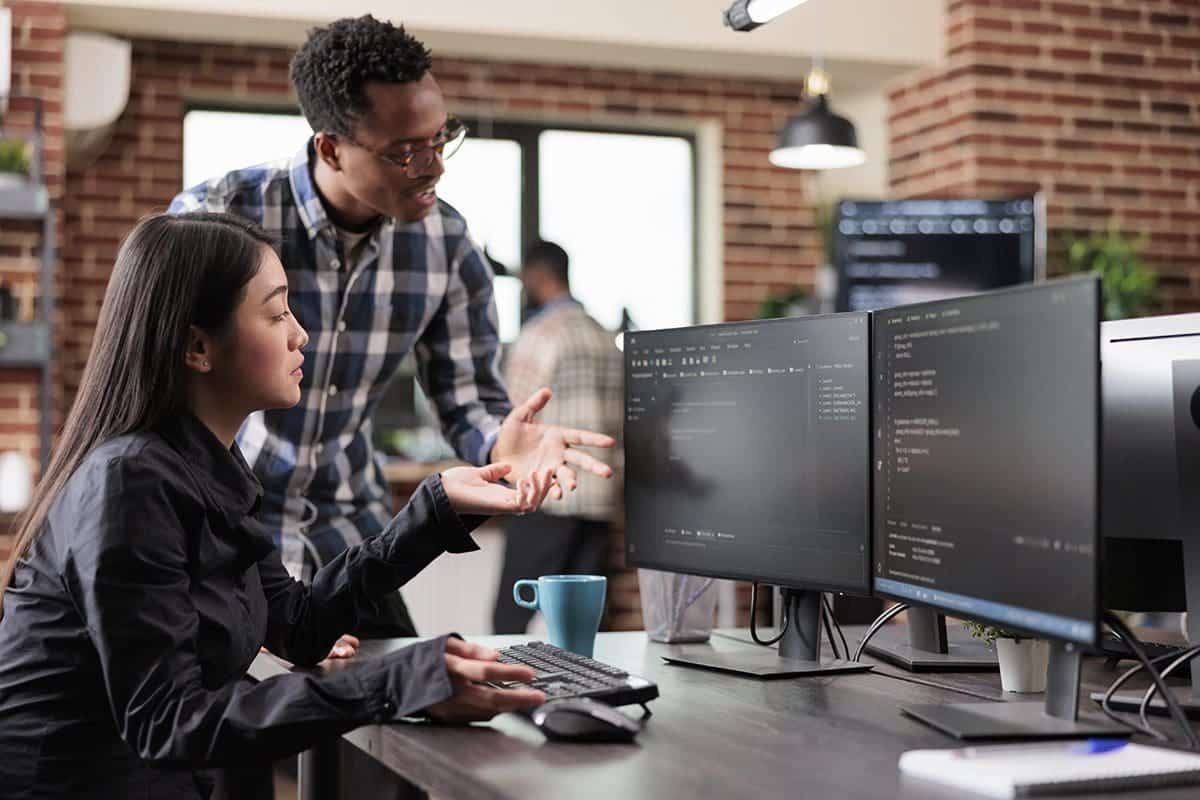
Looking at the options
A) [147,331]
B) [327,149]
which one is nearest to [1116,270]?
[327,149]

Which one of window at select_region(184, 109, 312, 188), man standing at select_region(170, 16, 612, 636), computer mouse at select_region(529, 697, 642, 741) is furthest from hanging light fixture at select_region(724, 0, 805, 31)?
window at select_region(184, 109, 312, 188)

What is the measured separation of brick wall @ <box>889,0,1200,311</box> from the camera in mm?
5191

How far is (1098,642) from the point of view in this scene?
1221 millimetres

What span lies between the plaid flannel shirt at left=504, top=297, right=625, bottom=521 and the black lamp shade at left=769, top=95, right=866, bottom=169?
2.87ft

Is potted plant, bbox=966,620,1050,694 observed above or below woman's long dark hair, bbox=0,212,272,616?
below

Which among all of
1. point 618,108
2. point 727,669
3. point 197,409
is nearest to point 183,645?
point 197,409

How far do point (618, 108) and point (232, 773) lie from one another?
159 inches

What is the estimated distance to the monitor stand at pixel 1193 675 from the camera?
5.09ft

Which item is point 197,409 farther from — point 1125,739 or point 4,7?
point 4,7

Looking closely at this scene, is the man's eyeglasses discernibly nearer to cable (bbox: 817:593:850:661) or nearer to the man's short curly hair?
the man's short curly hair

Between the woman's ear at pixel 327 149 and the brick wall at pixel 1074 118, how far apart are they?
338 cm

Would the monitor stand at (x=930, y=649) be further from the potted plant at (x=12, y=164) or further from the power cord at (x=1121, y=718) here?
the potted plant at (x=12, y=164)

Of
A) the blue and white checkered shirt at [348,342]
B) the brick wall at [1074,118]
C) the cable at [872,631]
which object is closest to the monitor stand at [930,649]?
the cable at [872,631]

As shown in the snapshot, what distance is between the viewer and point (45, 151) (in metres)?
4.48
